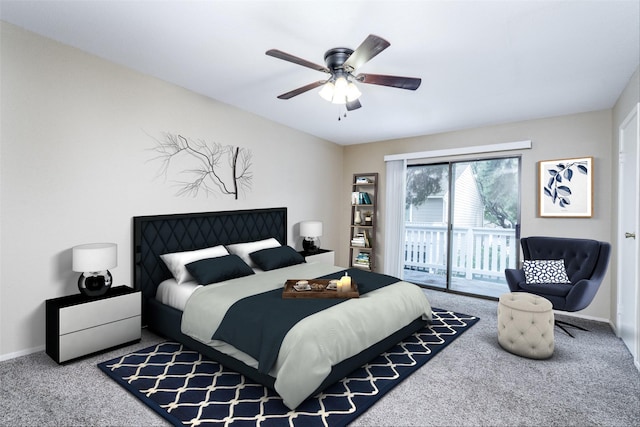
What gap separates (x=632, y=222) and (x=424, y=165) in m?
2.84

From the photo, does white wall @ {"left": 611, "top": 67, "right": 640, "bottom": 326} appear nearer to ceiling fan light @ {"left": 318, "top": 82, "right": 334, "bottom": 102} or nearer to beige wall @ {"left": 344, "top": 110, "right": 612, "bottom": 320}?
beige wall @ {"left": 344, "top": 110, "right": 612, "bottom": 320}

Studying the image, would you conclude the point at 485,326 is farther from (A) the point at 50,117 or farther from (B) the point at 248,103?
(A) the point at 50,117

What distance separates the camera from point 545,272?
3.71 meters

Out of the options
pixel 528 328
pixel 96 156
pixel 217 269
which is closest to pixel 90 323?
pixel 217 269

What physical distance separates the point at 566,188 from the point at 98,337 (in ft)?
17.3

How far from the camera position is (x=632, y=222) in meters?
3.01

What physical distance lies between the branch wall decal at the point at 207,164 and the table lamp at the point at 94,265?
1.07 metres

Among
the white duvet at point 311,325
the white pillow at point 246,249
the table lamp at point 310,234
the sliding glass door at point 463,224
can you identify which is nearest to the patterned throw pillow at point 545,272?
the sliding glass door at point 463,224

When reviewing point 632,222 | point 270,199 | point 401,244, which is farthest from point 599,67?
point 270,199

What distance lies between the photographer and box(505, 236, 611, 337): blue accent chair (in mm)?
3262

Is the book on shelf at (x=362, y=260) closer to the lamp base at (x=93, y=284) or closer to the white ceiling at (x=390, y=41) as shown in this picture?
the white ceiling at (x=390, y=41)

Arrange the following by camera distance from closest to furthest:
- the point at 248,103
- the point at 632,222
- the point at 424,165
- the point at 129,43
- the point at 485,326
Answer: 1. the point at 129,43
2. the point at 632,222
3. the point at 485,326
4. the point at 248,103
5. the point at 424,165

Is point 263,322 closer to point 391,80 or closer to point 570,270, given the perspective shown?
point 391,80

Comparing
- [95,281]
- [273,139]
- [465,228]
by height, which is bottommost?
[95,281]
